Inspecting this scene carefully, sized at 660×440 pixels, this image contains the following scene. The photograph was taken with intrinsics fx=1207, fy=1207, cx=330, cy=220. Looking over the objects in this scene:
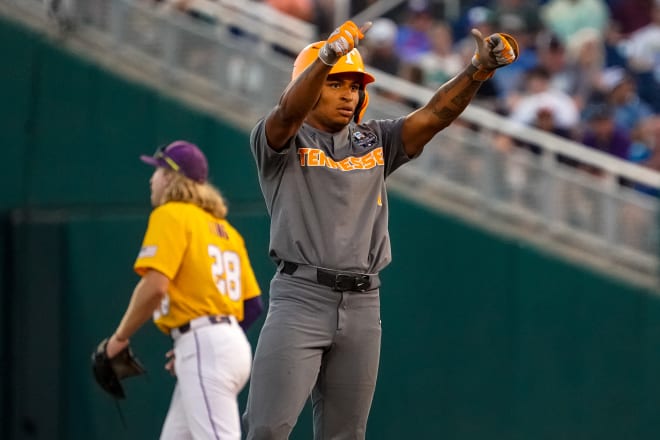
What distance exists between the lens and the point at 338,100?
4.48 m

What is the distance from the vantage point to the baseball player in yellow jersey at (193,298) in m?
5.80

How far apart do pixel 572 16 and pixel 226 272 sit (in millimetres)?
6000

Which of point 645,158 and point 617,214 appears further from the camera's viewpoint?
point 645,158

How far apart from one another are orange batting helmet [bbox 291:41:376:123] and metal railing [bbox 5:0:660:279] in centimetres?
368

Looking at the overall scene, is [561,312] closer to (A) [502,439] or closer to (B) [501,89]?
(A) [502,439]

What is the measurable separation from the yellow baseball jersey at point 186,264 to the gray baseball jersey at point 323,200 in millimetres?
1422

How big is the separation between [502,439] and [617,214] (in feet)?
5.70

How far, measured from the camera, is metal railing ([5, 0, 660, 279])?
27.3 feet

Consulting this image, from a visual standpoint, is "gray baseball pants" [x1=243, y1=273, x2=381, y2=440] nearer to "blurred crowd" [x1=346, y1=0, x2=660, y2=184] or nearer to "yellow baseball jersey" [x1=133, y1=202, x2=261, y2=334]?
"yellow baseball jersey" [x1=133, y1=202, x2=261, y2=334]

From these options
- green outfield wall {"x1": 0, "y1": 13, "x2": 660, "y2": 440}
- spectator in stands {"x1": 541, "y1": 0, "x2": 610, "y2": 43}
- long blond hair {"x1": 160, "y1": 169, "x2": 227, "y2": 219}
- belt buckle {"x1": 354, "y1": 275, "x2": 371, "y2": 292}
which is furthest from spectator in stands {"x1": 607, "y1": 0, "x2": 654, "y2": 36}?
belt buckle {"x1": 354, "y1": 275, "x2": 371, "y2": 292}

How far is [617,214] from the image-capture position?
8.33 m

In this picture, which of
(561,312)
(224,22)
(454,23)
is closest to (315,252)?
(561,312)

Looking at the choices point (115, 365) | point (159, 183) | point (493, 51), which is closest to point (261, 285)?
point (115, 365)

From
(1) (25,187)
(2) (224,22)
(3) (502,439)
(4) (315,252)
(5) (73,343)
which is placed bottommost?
(3) (502,439)
